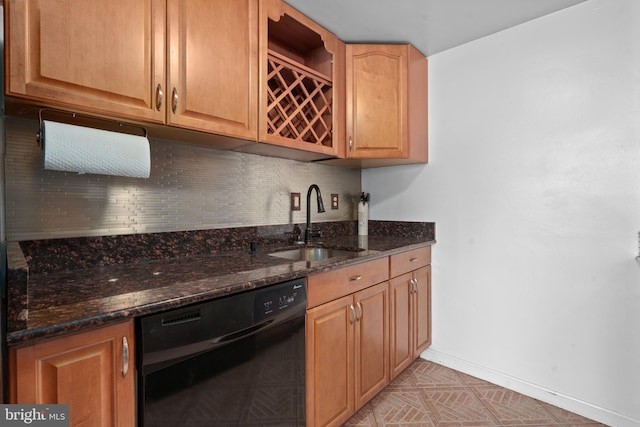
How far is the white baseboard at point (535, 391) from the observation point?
1.63 m

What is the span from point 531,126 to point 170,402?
2.28 metres

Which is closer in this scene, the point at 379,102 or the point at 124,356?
the point at 124,356

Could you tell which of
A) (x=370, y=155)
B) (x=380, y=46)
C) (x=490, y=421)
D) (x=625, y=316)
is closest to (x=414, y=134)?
(x=370, y=155)

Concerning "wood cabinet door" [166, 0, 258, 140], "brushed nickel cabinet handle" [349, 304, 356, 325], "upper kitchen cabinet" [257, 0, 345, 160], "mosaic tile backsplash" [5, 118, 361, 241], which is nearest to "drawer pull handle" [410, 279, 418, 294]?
"brushed nickel cabinet handle" [349, 304, 356, 325]

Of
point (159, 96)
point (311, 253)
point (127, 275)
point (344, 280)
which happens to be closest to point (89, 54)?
point (159, 96)

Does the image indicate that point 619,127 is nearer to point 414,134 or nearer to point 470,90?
point 470,90

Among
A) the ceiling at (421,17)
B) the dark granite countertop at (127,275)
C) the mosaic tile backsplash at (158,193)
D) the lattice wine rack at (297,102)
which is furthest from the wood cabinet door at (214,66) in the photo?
the dark granite countertop at (127,275)

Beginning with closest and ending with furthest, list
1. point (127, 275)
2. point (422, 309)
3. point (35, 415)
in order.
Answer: point (35, 415) → point (127, 275) → point (422, 309)

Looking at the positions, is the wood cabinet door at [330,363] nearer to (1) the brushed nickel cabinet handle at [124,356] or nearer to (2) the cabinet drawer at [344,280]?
(2) the cabinet drawer at [344,280]

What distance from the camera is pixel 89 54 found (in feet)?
3.28

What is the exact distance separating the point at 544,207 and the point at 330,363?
1.56 m

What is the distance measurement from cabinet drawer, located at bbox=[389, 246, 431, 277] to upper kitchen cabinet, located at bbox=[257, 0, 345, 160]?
2.55 feet

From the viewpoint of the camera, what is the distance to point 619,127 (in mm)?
1616

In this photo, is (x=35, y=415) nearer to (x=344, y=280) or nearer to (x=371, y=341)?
(x=344, y=280)
